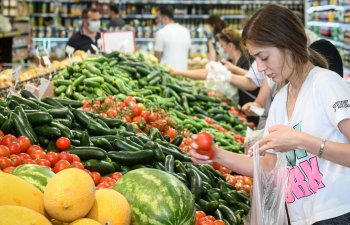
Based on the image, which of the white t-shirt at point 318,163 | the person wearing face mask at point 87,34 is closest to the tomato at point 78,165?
the white t-shirt at point 318,163

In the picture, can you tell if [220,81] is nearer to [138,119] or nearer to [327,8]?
[138,119]

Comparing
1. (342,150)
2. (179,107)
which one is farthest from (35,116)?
(179,107)

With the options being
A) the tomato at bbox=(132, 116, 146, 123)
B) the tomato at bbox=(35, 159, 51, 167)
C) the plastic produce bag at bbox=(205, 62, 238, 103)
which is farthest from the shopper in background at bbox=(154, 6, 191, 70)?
the tomato at bbox=(35, 159, 51, 167)

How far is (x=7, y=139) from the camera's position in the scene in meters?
3.00

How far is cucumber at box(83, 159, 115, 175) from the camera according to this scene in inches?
119

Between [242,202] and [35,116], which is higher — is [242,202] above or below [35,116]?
below

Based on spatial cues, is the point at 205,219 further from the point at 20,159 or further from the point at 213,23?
the point at 213,23

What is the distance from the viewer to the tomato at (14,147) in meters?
2.92

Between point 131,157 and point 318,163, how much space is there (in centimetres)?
105

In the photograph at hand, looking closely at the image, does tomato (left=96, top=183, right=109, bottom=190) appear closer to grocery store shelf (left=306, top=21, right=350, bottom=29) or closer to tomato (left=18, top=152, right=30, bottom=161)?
tomato (left=18, top=152, right=30, bottom=161)

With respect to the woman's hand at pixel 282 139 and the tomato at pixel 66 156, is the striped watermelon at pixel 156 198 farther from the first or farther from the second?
the tomato at pixel 66 156

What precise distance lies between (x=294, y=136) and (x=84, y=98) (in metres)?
3.05

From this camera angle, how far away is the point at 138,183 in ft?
6.88

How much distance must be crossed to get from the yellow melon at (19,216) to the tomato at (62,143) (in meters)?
1.62
